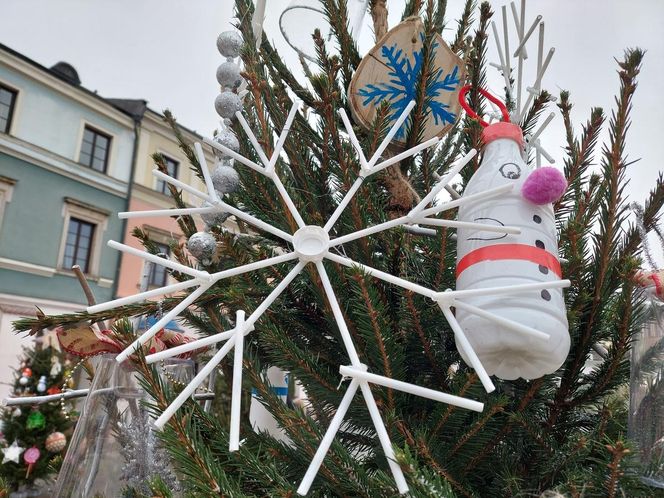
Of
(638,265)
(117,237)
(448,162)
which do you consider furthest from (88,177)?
(638,265)

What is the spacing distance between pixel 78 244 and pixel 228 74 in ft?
27.8

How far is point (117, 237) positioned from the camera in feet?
27.8

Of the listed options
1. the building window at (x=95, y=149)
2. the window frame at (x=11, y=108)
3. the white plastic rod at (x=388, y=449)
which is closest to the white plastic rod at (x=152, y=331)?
the white plastic rod at (x=388, y=449)

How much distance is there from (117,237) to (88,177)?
1141 mm

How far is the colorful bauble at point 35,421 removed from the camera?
4.08 metres

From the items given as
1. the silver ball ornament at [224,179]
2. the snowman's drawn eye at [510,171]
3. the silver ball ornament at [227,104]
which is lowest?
the snowman's drawn eye at [510,171]

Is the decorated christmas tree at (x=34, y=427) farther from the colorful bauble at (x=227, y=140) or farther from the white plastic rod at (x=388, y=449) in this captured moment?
the white plastic rod at (x=388, y=449)

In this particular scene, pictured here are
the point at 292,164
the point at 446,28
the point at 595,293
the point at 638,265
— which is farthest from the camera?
the point at 446,28

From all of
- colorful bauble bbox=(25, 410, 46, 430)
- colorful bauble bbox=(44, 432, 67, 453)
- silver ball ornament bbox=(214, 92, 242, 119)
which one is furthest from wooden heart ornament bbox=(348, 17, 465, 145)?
colorful bauble bbox=(25, 410, 46, 430)

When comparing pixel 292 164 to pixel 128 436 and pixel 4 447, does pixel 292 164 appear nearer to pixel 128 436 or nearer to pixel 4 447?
pixel 128 436

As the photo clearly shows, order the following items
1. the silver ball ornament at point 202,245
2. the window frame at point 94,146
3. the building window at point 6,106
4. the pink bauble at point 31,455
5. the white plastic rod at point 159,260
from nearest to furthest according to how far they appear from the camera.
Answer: the white plastic rod at point 159,260
the silver ball ornament at point 202,245
the pink bauble at point 31,455
the building window at point 6,106
the window frame at point 94,146

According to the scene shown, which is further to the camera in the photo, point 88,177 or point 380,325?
point 88,177

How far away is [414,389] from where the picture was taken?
1.51 ft

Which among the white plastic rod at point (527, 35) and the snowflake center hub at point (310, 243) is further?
the white plastic rod at point (527, 35)
